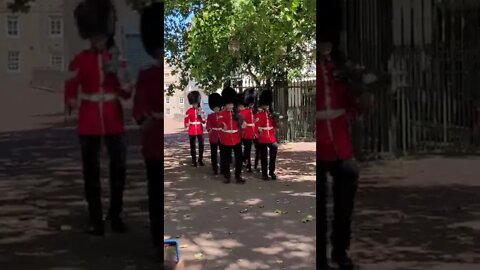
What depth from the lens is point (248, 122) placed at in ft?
33.4

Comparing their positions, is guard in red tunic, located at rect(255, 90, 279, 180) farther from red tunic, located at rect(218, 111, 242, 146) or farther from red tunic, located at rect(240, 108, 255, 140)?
red tunic, located at rect(218, 111, 242, 146)

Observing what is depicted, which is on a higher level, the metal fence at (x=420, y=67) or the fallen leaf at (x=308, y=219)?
the metal fence at (x=420, y=67)

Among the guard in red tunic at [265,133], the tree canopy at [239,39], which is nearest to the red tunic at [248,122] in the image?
the guard in red tunic at [265,133]

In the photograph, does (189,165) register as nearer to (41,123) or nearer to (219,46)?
(219,46)

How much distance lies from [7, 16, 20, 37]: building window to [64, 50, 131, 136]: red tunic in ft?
1.06

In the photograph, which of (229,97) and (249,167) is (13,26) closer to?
(229,97)

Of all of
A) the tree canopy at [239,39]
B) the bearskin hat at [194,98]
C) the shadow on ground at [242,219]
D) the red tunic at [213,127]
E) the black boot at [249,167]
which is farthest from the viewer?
the bearskin hat at [194,98]

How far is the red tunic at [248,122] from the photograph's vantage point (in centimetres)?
1012

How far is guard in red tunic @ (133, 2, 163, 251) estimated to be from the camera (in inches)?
112

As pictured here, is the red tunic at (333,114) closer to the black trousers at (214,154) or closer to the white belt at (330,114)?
the white belt at (330,114)

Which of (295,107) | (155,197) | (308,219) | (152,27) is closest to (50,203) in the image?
(155,197)

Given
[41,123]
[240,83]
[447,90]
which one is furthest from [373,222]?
[240,83]

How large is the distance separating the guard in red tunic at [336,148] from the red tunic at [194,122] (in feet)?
28.1

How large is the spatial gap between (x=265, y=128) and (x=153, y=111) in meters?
6.97
